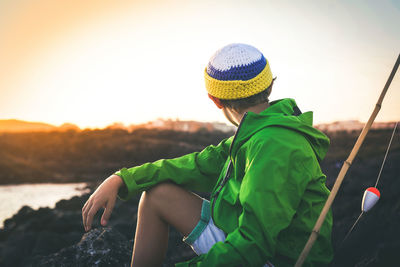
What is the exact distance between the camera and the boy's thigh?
2.15 meters

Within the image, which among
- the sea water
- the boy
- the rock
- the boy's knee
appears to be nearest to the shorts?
the boy

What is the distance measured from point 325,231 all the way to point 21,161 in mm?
14214

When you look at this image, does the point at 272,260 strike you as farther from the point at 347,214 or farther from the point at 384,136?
the point at 384,136

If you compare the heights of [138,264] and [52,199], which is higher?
[138,264]

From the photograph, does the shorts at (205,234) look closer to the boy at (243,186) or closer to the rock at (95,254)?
the boy at (243,186)

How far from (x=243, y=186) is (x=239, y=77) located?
2.34ft

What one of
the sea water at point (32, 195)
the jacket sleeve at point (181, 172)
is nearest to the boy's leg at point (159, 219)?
the jacket sleeve at point (181, 172)

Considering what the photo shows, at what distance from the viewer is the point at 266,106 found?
2131 mm

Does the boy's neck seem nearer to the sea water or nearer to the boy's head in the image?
the boy's head

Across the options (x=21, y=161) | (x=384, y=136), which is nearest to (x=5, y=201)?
(x=21, y=161)

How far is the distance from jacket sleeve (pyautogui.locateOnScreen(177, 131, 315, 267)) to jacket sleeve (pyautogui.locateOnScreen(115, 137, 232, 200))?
848 mm

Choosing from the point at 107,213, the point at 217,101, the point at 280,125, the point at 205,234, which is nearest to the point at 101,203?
the point at 107,213

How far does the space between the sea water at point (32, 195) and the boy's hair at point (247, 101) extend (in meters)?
5.85

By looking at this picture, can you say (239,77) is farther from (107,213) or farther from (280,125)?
(107,213)
